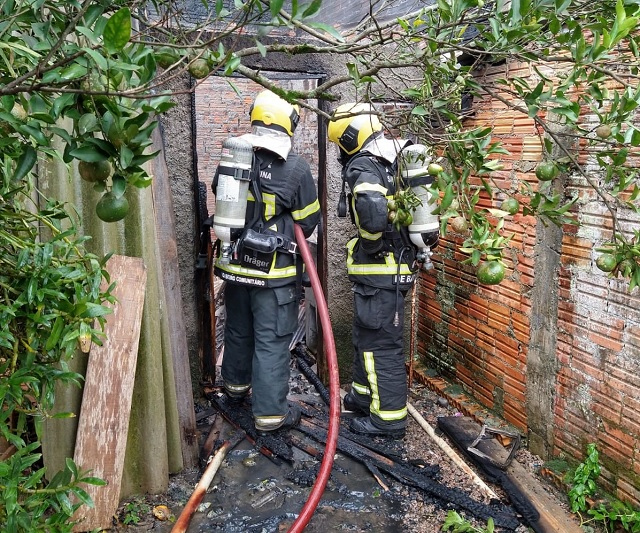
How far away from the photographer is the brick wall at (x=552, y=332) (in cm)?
293

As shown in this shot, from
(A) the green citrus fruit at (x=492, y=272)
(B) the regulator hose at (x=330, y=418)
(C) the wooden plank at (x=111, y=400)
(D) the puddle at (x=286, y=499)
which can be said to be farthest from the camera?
(D) the puddle at (x=286, y=499)

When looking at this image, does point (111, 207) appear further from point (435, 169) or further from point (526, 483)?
point (526, 483)

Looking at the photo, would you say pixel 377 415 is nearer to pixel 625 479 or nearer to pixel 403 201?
pixel 625 479

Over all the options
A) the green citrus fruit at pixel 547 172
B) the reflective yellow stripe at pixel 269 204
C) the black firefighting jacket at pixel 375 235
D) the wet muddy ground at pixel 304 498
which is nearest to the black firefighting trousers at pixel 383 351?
the black firefighting jacket at pixel 375 235

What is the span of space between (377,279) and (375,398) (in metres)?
0.83

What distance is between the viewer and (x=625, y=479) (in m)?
2.91

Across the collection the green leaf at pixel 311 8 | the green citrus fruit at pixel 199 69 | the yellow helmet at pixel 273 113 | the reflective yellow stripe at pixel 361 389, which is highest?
the yellow helmet at pixel 273 113

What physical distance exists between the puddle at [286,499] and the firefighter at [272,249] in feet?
1.27

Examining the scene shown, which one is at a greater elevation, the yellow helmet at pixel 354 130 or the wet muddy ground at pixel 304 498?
the yellow helmet at pixel 354 130

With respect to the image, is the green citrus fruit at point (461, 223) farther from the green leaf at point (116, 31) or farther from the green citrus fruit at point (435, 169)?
the green leaf at point (116, 31)

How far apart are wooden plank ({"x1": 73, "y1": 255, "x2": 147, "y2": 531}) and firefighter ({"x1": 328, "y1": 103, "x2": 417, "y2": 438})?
1552 mm

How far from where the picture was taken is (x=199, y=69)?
1223 mm

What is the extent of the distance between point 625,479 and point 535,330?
0.97m

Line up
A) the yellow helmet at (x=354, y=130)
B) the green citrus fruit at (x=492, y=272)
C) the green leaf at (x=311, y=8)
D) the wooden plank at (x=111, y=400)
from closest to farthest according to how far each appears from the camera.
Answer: the green leaf at (x=311, y=8), the green citrus fruit at (x=492, y=272), the wooden plank at (x=111, y=400), the yellow helmet at (x=354, y=130)
